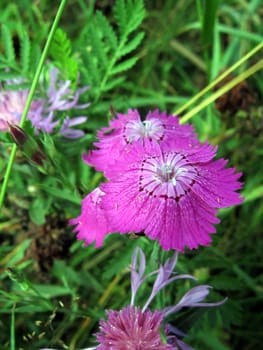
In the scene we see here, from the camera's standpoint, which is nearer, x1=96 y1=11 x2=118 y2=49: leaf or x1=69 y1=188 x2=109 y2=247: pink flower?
x1=69 y1=188 x2=109 y2=247: pink flower

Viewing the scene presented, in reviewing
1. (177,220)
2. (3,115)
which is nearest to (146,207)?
(177,220)

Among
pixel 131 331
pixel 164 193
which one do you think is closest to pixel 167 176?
pixel 164 193

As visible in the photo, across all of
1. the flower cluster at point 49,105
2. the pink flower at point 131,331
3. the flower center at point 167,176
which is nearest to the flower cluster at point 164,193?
the flower center at point 167,176

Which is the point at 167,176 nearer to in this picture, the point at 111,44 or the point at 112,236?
the point at 112,236

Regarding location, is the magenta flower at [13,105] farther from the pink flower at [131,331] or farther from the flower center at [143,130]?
the pink flower at [131,331]

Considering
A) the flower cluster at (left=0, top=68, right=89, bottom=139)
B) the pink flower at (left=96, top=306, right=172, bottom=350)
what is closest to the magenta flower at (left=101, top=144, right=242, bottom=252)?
the pink flower at (left=96, top=306, right=172, bottom=350)

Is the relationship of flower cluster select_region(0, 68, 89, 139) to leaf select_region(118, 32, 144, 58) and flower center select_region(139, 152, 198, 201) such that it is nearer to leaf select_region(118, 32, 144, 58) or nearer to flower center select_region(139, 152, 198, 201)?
leaf select_region(118, 32, 144, 58)
